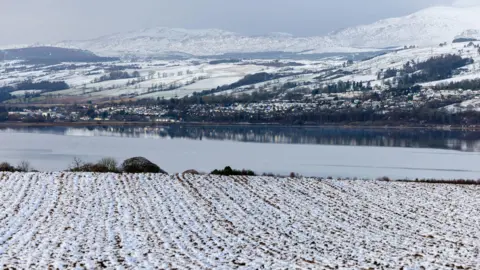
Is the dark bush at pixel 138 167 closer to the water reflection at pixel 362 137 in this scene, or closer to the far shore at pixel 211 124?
the water reflection at pixel 362 137

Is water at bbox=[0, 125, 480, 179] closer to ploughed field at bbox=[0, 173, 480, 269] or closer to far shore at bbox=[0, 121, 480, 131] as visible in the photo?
far shore at bbox=[0, 121, 480, 131]

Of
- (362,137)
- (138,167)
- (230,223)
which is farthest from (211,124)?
→ (230,223)

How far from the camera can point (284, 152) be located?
57.6 meters

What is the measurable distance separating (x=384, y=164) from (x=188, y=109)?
7303 centimetres

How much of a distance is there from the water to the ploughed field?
56.8 feet

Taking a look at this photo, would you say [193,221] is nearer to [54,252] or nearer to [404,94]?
[54,252]

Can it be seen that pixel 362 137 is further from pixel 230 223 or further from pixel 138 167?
pixel 230 223

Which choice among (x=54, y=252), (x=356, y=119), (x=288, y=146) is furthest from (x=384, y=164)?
(x=356, y=119)

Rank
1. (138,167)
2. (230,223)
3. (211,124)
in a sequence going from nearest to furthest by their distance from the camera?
(230,223) < (138,167) < (211,124)

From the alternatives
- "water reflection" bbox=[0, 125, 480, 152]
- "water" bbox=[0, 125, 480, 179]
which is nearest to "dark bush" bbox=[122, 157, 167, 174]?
"water" bbox=[0, 125, 480, 179]

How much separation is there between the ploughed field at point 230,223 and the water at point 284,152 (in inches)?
682

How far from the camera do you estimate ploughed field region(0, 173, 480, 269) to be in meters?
12.4

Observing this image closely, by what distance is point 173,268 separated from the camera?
37.8ft

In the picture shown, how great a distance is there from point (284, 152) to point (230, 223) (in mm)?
41121
